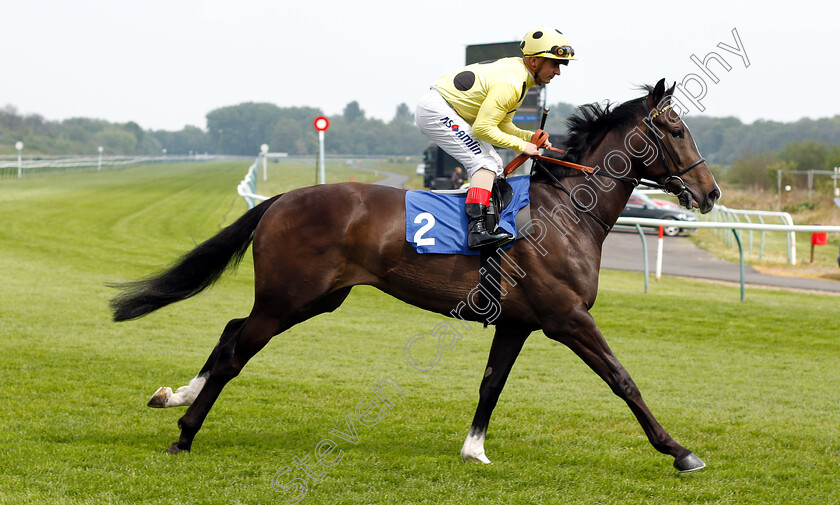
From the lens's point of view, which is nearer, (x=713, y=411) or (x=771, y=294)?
(x=713, y=411)

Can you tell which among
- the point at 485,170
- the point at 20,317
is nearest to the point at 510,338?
the point at 485,170

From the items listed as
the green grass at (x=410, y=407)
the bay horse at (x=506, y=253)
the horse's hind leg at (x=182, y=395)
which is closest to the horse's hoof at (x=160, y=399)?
the horse's hind leg at (x=182, y=395)

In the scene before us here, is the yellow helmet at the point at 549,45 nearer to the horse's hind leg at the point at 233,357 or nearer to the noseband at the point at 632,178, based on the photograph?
the noseband at the point at 632,178

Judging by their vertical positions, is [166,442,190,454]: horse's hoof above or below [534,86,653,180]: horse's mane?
below

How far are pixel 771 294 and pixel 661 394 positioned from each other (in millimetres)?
6108

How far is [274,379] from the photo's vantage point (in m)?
5.86

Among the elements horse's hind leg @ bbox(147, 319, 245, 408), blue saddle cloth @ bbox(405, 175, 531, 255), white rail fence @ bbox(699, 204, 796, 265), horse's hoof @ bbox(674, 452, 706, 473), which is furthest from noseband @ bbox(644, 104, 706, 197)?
white rail fence @ bbox(699, 204, 796, 265)

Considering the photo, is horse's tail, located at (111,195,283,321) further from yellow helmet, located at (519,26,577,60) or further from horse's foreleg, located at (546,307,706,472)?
horse's foreleg, located at (546,307,706,472)

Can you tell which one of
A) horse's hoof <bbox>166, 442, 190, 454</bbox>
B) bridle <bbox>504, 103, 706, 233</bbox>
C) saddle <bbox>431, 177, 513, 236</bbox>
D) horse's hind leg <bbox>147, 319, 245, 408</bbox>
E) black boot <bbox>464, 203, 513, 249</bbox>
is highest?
bridle <bbox>504, 103, 706, 233</bbox>

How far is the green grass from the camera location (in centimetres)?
372

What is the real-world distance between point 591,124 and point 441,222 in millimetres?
1064

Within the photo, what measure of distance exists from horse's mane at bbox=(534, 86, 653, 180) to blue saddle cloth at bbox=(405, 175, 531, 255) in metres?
0.35

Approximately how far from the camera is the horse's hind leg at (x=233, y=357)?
4109mm

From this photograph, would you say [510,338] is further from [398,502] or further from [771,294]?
[771,294]
